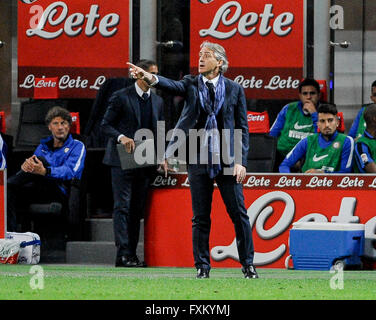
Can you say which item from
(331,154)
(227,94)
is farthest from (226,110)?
(331,154)

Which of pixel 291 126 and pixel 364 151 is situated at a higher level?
pixel 291 126

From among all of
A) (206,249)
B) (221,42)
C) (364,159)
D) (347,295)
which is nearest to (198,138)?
(206,249)

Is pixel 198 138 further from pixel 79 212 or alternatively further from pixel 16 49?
pixel 16 49

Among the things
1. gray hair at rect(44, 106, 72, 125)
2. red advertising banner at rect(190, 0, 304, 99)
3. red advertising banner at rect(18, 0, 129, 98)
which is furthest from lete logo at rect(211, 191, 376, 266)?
red advertising banner at rect(18, 0, 129, 98)

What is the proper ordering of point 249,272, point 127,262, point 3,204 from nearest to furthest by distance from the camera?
1. point 249,272
2. point 127,262
3. point 3,204

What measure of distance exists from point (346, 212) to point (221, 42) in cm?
277

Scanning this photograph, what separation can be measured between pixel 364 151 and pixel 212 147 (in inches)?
107

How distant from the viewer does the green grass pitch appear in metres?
8.31

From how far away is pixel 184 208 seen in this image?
38.6 feet

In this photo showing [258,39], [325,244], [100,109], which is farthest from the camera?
[258,39]

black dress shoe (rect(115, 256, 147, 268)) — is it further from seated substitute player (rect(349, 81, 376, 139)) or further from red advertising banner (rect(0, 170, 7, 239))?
seated substitute player (rect(349, 81, 376, 139))

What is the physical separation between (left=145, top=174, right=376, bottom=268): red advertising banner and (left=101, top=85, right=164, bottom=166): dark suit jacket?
51 cm

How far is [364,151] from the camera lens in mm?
11789

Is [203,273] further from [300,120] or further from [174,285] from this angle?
[300,120]
